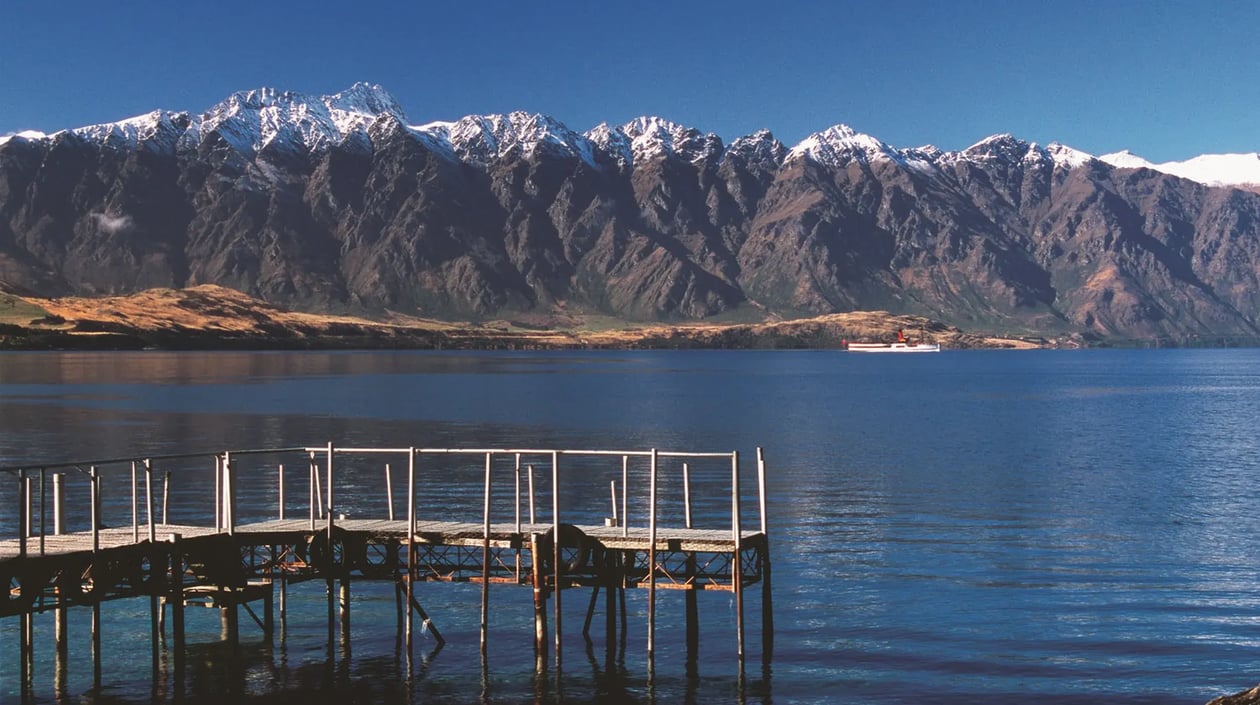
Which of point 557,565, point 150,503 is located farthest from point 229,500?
point 557,565

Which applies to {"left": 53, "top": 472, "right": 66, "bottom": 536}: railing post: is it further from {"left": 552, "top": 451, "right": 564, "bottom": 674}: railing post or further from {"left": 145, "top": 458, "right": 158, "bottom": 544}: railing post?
{"left": 552, "top": 451, "right": 564, "bottom": 674}: railing post

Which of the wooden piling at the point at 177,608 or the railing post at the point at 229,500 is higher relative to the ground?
the railing post at the point at 229,500

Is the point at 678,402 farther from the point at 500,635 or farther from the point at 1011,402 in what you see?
the point at 500,635

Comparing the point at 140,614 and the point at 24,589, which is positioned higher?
the point at 24,589

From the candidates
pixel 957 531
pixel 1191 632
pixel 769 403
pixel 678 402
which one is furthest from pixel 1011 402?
pixel 1191 632

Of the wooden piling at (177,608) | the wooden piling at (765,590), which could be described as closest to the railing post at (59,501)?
the wooden piling at (177,608)

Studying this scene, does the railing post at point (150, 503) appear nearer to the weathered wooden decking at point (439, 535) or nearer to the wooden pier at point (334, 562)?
the wooden pier at point (334, 562)

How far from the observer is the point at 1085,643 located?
42438mm

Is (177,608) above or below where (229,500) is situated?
below

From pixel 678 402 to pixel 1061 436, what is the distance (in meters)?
69.5

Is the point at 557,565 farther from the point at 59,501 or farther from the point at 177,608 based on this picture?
the point at 59,501

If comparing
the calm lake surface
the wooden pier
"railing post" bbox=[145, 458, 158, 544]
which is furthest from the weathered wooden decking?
the calm lake surface

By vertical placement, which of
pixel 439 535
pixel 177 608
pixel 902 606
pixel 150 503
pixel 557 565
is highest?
pixel 150 503

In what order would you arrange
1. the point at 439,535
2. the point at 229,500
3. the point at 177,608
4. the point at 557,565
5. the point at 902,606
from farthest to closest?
the point at 902,606 < the point at 439,535 < the point at 557,565 < the point at 229,500 < the point at 177,608
